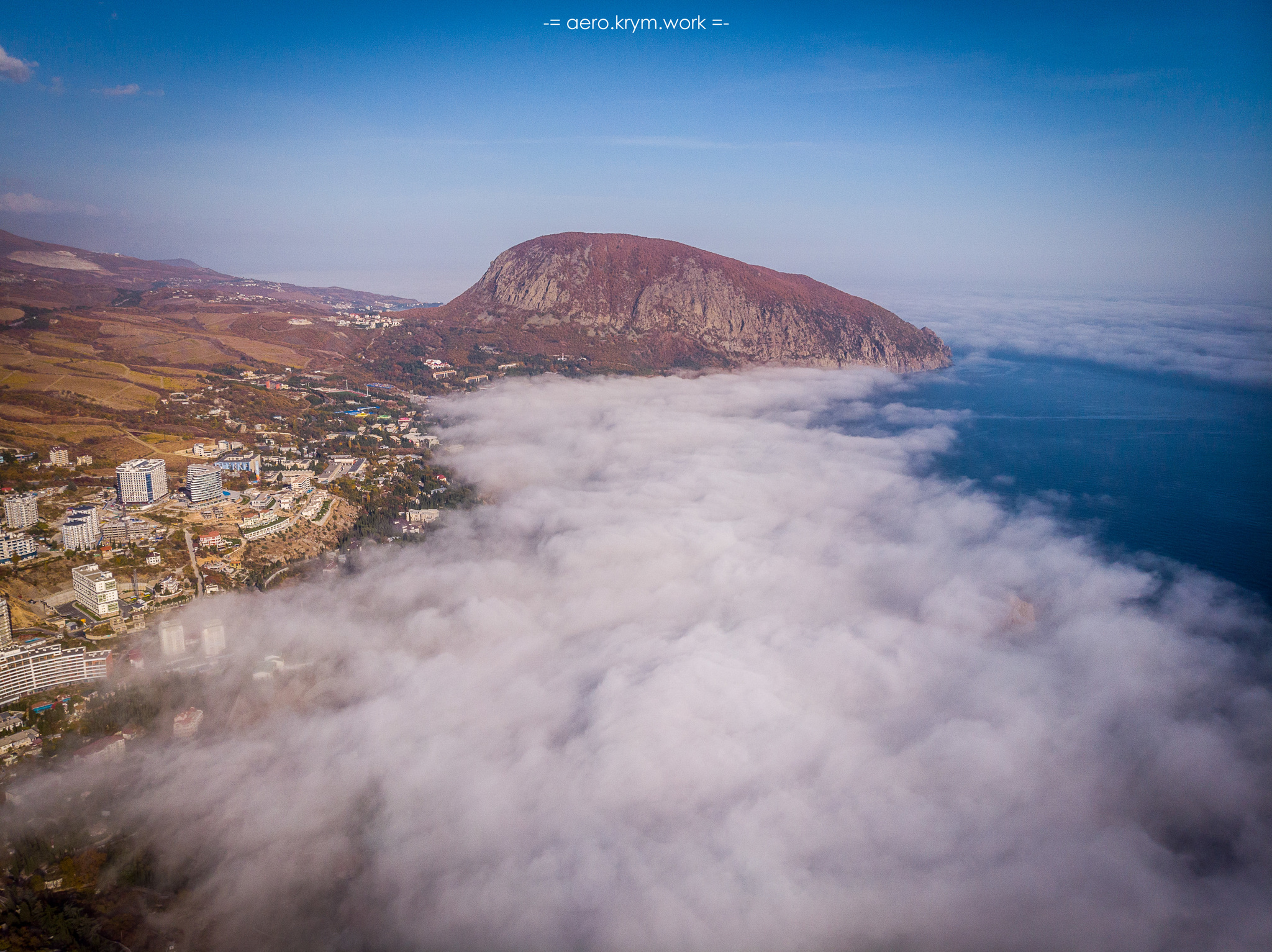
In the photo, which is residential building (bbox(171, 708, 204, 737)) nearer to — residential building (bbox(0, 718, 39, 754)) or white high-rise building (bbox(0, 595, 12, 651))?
residential building (bbox(0, 718, 39, 754))

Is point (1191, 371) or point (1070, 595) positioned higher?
point (1191, 371)

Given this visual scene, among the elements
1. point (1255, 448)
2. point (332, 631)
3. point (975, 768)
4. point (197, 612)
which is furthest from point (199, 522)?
point (1255, 448)

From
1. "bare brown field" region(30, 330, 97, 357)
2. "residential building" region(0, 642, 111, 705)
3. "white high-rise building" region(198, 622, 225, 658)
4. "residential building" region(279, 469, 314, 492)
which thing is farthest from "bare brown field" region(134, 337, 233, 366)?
"white high-rise building" region(198, 622, 225, 658)

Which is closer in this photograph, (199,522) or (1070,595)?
(1070,595)

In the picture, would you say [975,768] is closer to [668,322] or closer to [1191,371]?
[1191,371]

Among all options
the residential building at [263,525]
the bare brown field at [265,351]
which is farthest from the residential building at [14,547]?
the bare brown field at [265,351]

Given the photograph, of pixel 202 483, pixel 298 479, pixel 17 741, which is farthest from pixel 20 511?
pixel 17 741

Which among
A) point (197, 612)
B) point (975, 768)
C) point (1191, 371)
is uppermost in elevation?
point (1191, 371)

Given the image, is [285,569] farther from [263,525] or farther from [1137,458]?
[1137,458]
